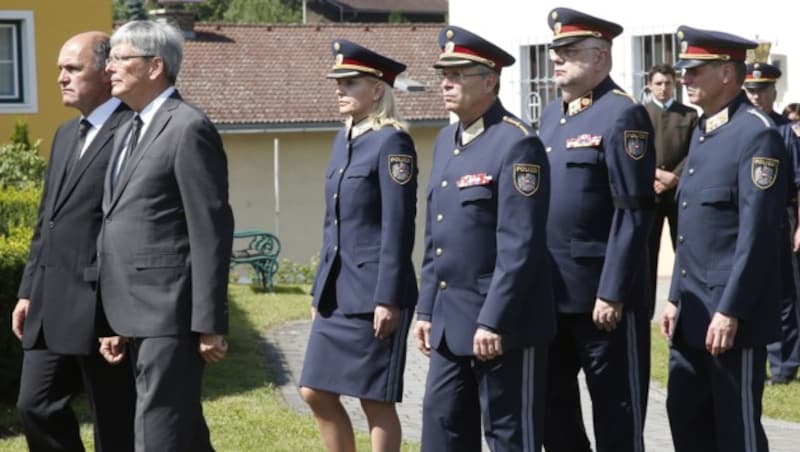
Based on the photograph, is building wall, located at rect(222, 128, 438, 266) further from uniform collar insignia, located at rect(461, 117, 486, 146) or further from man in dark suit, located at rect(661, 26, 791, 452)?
uniform collar insignia, located at rect(461, 117, 486, 146)

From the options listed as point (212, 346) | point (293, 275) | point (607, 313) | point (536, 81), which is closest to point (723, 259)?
point (607, 313)

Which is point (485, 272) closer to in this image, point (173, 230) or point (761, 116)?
point (173, 230)

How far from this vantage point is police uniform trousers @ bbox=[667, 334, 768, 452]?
6.53 m

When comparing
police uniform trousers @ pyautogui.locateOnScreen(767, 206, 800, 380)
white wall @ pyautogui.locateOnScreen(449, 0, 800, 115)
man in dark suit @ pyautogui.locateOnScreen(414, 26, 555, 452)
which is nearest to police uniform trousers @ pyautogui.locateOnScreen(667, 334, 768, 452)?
man in dark suit @ pyautogui.locateOnScreen(414, 26, 555, 452)

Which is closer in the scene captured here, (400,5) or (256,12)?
(256,12)

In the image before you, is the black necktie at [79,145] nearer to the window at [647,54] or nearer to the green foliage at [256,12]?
the window at [647,54]

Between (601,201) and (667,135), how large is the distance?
371 centimetres

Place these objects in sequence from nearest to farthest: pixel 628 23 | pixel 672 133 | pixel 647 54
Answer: pixel 672 133, pixel 647 54, pixel 628 23

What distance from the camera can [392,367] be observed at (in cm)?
721

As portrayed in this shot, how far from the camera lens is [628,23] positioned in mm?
17922

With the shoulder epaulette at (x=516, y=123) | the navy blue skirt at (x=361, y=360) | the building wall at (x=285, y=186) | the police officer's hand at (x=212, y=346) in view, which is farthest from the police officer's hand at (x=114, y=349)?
the building wall at (x=285, y=186)

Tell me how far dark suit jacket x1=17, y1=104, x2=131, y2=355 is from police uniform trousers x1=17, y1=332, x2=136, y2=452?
0.13 m

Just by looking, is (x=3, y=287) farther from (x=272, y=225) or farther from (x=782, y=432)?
(x=272, y=225)

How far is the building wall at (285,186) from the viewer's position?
35.5m
